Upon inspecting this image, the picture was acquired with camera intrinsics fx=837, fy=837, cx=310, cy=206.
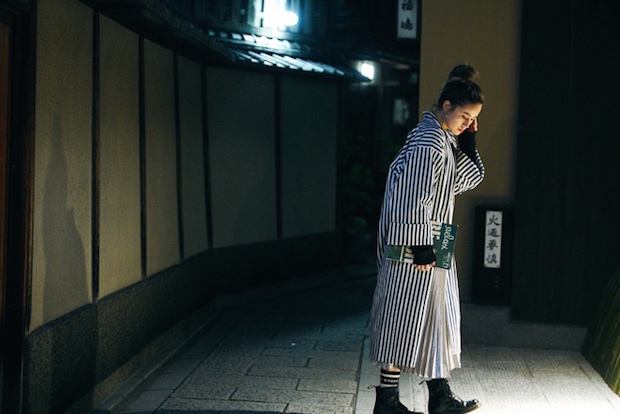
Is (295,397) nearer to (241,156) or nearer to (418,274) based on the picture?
(418,274)

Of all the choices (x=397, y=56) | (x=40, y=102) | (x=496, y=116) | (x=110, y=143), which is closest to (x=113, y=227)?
(x=110, y=143)

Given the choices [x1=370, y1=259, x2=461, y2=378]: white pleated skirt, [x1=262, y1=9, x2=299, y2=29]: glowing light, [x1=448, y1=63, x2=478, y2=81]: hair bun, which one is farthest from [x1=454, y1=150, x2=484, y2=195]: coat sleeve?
[x1=262, y1=9, x2=299, y2=29]: glowing light

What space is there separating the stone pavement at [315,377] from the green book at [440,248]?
1.50 meters

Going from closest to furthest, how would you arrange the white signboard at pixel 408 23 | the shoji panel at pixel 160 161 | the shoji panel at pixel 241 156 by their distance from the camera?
the shoji panel at pixel 160 161 → the white signboard at pixel 408 23 → the shoji panel at pixel 241 156

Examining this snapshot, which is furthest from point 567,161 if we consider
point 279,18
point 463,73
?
point 279,18

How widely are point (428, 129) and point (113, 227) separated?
125 inches

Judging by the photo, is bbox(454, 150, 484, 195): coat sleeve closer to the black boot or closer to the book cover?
the book cover

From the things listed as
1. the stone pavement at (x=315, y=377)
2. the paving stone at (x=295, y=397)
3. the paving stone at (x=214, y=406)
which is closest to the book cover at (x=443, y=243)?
the stone pavement at (x=315, y=377)

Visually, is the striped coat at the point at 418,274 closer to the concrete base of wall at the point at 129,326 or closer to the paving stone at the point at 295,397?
the paving stone at the point at 295,397

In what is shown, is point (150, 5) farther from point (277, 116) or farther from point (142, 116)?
point (277, 116)

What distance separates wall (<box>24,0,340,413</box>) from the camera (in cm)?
605

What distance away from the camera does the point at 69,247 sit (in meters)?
6.43

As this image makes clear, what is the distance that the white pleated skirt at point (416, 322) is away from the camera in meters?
5.99

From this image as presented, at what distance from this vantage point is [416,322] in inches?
236
